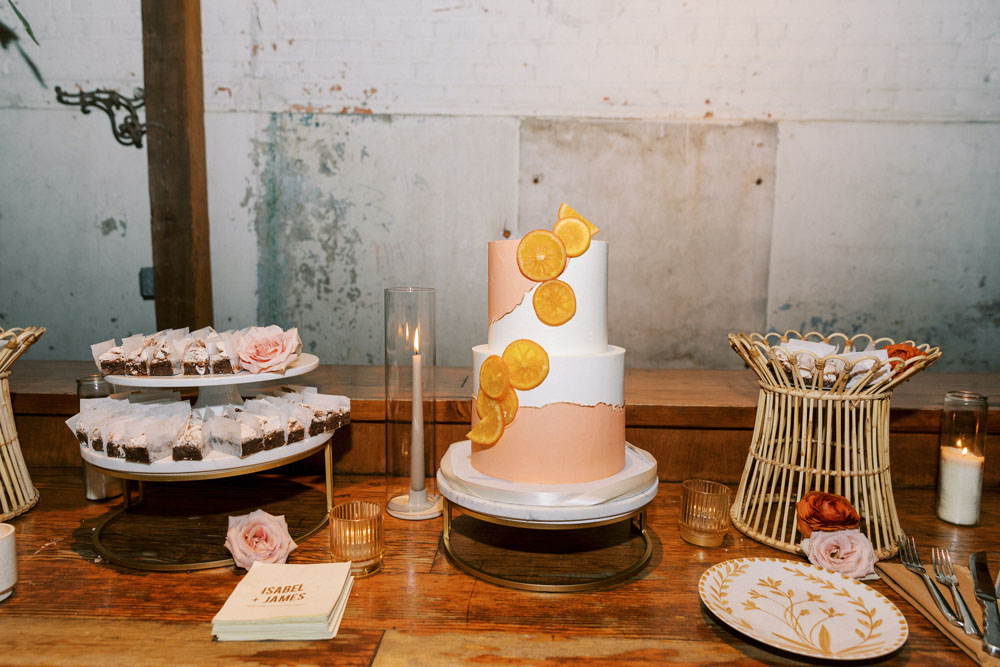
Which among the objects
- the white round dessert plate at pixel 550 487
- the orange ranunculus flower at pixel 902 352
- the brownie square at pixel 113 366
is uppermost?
the orange ranunculus flower at pixel 902 352

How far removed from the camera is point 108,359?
1070 millimetres

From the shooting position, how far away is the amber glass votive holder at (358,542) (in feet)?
3.42

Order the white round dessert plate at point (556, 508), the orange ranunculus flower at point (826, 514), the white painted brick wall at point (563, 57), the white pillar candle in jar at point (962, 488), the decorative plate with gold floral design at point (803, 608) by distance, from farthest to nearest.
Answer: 1. the white painted brick wall at point (563, 57)
2. the white pillar candle in jar at point (962, 488)
3. the orange ranunculus flower at point (826, 514)
4. the white round dessert plate at point (556, 508)
5. the decorative plate with gold floral design at point (803, 608)

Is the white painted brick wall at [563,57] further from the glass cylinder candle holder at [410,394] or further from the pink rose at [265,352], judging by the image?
the pink rose at [265,352]

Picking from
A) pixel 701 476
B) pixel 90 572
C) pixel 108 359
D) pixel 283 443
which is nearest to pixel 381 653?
pixel 283 443

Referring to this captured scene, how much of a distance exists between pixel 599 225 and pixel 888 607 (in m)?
Answer: 1.75

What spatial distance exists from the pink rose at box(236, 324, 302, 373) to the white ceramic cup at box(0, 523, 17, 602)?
427 millimetres

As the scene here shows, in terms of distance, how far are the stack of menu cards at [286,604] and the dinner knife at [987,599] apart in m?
0.94

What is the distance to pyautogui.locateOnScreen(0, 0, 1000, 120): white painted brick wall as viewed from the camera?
2.28m

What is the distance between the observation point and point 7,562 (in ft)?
3.05

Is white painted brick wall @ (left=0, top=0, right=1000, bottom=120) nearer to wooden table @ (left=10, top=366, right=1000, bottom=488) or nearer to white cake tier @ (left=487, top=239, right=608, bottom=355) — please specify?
wooden table @ (left=10, top=366, right=1000, bottom=488)

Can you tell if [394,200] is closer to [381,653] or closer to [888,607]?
[381,653]

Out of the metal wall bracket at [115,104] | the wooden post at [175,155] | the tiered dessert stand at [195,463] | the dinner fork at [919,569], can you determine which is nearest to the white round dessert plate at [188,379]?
the tiered dessert stand at [195,463]

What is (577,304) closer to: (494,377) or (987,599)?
(494,377)
